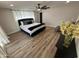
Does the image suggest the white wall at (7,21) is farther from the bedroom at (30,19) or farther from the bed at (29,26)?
the bed at (29,26)

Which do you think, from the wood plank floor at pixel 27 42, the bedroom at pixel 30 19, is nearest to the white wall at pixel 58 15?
the bedroom at pixel 30 19

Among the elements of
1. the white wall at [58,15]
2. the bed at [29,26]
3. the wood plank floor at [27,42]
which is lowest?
the wood plank floor at [27,42]

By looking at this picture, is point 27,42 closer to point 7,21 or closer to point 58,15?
point 7,21

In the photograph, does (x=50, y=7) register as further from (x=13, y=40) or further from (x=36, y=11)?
(x=13, y=40)

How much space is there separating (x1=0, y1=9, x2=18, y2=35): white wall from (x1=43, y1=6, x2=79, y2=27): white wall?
1.92 feet

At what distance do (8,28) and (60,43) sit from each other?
1.03 metres

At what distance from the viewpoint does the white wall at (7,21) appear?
5.01 ft

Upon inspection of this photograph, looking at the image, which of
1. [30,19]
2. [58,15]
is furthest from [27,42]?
[58,15]

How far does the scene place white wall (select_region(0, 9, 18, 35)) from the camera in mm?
1526

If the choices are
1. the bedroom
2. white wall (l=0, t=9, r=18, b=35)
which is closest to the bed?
the bedroom

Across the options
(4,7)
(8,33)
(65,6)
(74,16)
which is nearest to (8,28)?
(8,33)

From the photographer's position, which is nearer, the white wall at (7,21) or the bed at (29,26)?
the white wall at (7,21)

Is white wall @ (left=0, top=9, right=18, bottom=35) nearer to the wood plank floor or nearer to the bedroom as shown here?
the bedroom

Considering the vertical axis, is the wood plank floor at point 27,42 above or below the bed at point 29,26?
below
